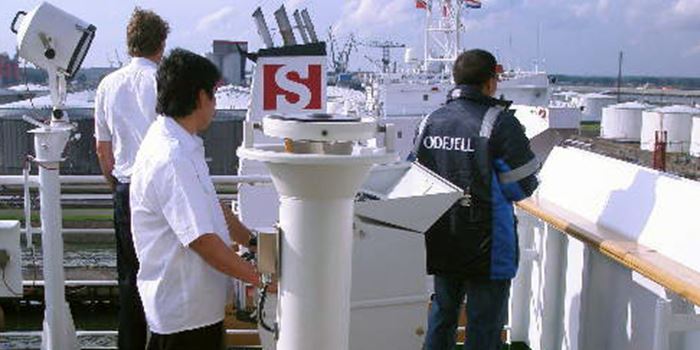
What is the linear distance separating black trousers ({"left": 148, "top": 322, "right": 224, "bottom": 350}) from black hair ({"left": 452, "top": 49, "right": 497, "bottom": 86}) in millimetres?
1254

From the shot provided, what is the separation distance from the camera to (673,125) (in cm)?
3288

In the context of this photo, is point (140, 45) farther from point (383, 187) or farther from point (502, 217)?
point (502, 217)

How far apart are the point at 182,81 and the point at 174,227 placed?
0.43 meters

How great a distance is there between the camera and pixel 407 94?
2445 centimetres

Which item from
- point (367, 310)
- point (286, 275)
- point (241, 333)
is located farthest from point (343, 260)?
point (241, 333)

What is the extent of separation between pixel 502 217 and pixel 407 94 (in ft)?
71.4

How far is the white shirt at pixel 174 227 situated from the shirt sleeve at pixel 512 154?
103 centimetres

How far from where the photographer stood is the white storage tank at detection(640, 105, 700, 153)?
32656 mm

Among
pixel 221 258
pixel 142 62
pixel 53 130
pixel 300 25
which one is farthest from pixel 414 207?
pixel 300 25

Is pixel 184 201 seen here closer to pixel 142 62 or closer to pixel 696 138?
pixel 142 62

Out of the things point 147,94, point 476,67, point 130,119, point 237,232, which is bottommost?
point 237,232

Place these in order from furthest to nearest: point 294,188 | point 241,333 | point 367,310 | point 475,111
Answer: point 241,333 < point 475,111 < point 367,310 < point 294,188

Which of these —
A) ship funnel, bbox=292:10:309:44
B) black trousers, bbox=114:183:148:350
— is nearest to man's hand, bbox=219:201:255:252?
black trousers, bbox=114:183:148:350

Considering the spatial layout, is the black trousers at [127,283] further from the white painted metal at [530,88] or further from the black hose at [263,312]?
the white painted metal at [530,88]
